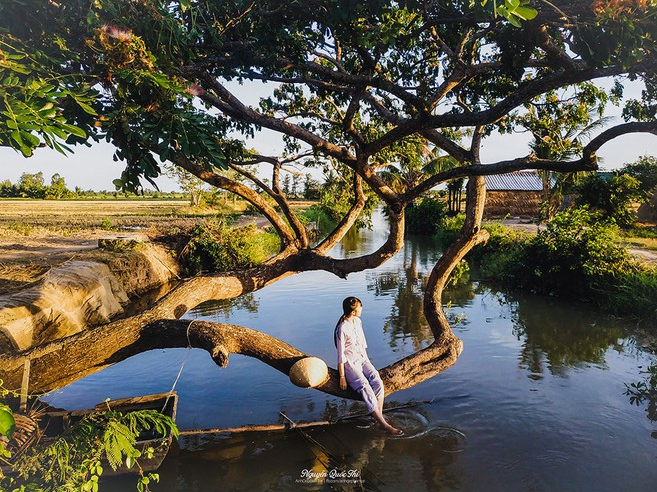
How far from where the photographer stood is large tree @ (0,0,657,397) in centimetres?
409

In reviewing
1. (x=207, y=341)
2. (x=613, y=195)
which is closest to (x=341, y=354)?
(x=207, y=341)

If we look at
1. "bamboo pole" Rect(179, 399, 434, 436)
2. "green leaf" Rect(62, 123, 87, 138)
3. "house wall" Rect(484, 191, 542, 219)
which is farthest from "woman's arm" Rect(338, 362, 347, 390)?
"house wall" Rect(484, 191, 542, 219)

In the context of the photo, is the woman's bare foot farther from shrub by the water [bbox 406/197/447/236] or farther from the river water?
shrub by the water [bbox 406/197/447/236]

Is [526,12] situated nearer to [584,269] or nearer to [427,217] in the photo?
[584,269]

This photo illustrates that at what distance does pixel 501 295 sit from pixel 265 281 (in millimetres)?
9597

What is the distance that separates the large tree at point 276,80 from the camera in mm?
4086

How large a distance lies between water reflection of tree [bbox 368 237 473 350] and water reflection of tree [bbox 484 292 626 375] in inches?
74.5

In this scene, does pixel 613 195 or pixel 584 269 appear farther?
pixel 613 195

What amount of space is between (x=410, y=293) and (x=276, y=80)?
9.38 meters

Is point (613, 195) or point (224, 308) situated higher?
point (613, 195)

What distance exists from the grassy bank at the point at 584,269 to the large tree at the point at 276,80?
18.4ft

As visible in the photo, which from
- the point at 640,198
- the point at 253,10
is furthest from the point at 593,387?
the point at 640,198

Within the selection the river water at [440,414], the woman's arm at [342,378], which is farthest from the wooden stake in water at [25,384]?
the woman's arm at [342,378]

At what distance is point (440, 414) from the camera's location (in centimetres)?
632
